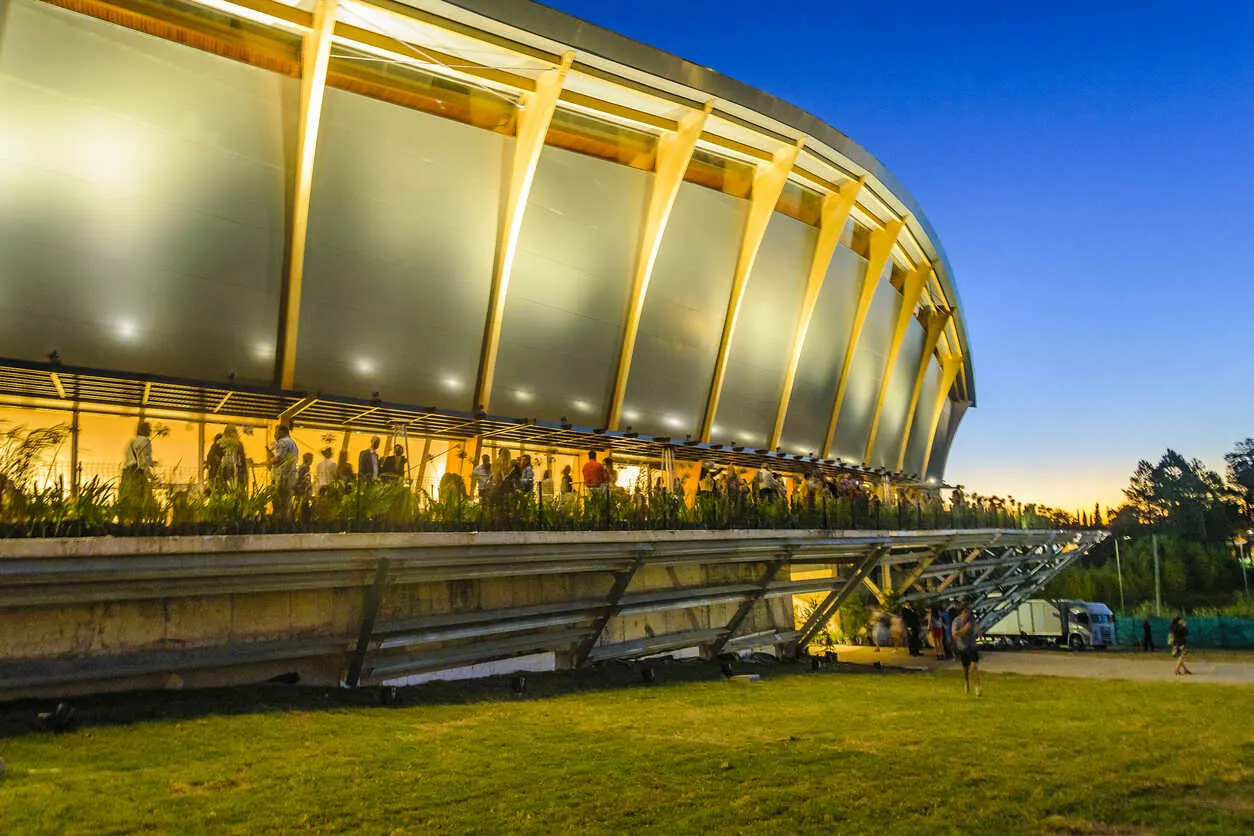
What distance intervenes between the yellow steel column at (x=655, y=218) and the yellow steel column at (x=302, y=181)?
8555 millimetres

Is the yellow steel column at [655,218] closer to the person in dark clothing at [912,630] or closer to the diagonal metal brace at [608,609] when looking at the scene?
the diagonal metal brace at [608,609]

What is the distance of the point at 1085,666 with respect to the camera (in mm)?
23438

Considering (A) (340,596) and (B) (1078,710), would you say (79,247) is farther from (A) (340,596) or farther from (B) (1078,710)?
(B) (1078,710)

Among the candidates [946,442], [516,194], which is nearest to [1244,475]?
[946,442]

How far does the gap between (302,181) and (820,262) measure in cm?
1606

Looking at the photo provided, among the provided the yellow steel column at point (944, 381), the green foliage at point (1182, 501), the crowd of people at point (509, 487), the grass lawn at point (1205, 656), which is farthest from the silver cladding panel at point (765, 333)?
the green foliage at point (1182, 501)

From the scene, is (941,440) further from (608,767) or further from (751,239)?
(608,767)

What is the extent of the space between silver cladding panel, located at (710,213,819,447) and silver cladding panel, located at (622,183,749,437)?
1.17m

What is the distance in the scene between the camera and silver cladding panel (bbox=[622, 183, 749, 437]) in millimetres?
23719

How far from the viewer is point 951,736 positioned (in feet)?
35.4

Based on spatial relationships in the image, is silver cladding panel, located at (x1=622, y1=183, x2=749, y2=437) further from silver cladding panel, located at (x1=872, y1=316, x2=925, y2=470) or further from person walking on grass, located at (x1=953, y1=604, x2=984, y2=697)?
silver cladding panel, located at (x1=872, y1=316, x2=925, y2=470)

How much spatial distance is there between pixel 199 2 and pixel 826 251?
18257 mm

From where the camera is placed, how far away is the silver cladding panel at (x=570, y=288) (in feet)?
69.8

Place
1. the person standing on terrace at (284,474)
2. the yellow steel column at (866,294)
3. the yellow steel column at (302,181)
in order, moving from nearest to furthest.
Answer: the person standing on terrace at (284,474)
the yellow steel column at (302,181)
the yellow steel column at (866,294)
